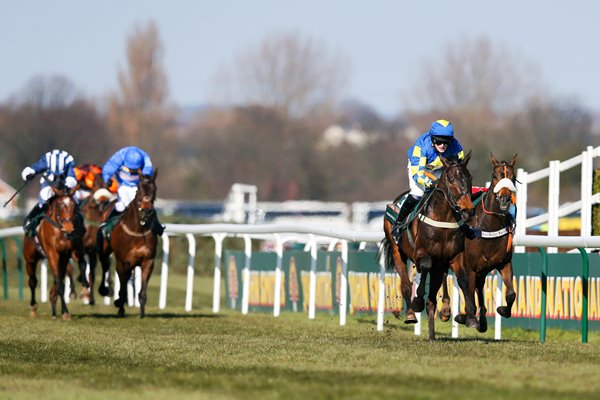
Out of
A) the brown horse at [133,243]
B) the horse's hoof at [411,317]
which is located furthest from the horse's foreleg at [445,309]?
the brown horse at [133,243]

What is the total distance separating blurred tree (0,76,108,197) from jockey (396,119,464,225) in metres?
47.6

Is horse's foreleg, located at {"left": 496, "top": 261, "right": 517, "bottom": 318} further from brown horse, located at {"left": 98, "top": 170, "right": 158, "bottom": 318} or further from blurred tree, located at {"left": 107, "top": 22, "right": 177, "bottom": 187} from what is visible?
blurred tree, located at {"left": 107, "top": 22, "right": 177, "bottom": 187}

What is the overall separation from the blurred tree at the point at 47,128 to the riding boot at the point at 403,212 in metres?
47.3

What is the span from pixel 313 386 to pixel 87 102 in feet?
224

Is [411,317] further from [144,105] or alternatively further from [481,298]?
[144,105]

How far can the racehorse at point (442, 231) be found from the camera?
34.5 ft

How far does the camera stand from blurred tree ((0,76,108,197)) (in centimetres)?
6109

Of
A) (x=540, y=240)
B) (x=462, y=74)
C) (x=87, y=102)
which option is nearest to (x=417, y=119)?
(x=462, y=74)

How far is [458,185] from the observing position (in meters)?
10.5

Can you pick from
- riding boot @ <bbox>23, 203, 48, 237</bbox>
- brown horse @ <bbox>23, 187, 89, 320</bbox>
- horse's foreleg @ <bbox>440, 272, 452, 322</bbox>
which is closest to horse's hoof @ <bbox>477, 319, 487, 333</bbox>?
horse's foreleg @ <bbox>440, 272, 452, 322</bbox>

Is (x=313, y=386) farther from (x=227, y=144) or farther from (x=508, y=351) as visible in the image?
(x=227, y=144)

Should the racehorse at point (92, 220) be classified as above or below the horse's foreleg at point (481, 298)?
above

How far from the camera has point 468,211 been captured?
10.4 meters

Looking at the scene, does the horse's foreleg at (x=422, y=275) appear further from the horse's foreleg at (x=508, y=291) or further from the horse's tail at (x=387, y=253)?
the horse's tail at (x=387, y=253)
